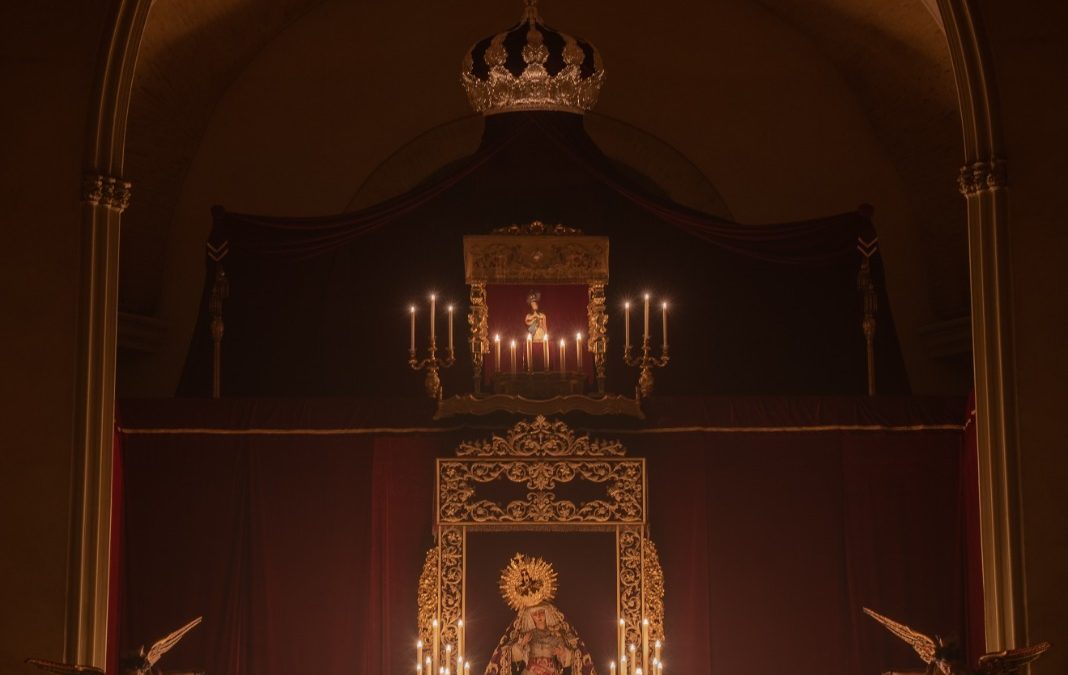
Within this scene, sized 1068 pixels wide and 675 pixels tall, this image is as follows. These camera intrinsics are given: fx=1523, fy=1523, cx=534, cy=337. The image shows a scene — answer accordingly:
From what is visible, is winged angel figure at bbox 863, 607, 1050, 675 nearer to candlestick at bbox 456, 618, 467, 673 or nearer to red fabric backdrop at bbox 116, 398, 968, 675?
red fabric backdrop at bbox 116, 398, 968, 675

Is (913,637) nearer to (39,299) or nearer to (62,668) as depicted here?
(62,668)

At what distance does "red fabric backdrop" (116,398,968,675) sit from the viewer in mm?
9141

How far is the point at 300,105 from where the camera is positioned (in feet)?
37.3

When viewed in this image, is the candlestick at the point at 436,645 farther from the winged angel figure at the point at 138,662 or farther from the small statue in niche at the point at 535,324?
the small statue in niche at the point at 535,324

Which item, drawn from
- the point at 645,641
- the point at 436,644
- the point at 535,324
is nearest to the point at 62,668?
the point at 436,644

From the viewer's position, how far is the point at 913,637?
8.30 m

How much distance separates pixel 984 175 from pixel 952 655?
2.58 m

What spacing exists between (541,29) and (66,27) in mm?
2893

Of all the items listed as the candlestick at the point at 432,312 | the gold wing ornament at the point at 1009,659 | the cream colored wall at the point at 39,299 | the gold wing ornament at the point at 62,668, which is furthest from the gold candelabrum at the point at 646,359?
the gold wing ornament at the point at 62,668

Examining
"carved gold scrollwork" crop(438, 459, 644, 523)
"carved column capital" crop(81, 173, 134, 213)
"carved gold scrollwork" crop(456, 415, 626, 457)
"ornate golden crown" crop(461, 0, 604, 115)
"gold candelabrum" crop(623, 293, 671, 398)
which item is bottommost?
"carved gold scrollwork" crop(438, 459, 644, 523)

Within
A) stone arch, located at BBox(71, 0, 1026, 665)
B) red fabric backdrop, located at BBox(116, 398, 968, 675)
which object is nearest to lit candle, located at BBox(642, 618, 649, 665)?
red fabric backdrop, located at BBox(116, 398, 968, 675)

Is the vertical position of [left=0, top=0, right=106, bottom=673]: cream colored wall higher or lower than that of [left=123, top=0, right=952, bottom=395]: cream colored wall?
lower

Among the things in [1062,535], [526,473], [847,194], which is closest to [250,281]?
[526,473]

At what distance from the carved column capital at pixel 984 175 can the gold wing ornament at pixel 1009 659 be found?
2.44 m
